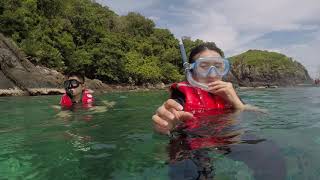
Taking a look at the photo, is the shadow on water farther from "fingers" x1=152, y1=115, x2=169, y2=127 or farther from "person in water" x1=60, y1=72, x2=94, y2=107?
"person in water" x1=60, y1=72, x2=94, y2=107

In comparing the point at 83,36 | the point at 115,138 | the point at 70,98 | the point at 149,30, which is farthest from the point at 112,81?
the point at 115,138

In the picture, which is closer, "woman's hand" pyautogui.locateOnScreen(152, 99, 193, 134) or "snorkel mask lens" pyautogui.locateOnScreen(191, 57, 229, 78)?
"woman's hand" pyautogui.locateOnScreen(152, 99, 193, 134)

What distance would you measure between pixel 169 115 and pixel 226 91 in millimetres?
1196

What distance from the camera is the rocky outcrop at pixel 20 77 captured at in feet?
72.1

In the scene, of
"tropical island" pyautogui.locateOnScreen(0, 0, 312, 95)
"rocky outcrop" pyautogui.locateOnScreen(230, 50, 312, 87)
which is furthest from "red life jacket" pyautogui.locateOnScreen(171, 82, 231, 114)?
"rocky outcrop" pyautogui.locateOnScreen(230, 50, 312, 87)

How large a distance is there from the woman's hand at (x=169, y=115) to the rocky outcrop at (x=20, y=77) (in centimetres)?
1948

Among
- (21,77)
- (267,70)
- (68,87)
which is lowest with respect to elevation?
(68,87)

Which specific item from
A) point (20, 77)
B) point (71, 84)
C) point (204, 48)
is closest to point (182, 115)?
point (204, 48)

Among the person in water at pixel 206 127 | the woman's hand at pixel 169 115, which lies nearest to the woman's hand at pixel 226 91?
the person in water at pixel 206 127

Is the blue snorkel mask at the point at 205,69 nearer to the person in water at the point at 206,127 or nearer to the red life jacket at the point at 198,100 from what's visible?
the person in water at the point at 206,127

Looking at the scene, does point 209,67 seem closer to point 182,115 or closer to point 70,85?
point 182,115

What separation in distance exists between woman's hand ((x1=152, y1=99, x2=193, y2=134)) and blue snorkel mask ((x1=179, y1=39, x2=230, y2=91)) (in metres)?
0.97

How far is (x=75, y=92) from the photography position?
288 inches

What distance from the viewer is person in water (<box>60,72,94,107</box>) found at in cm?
723
